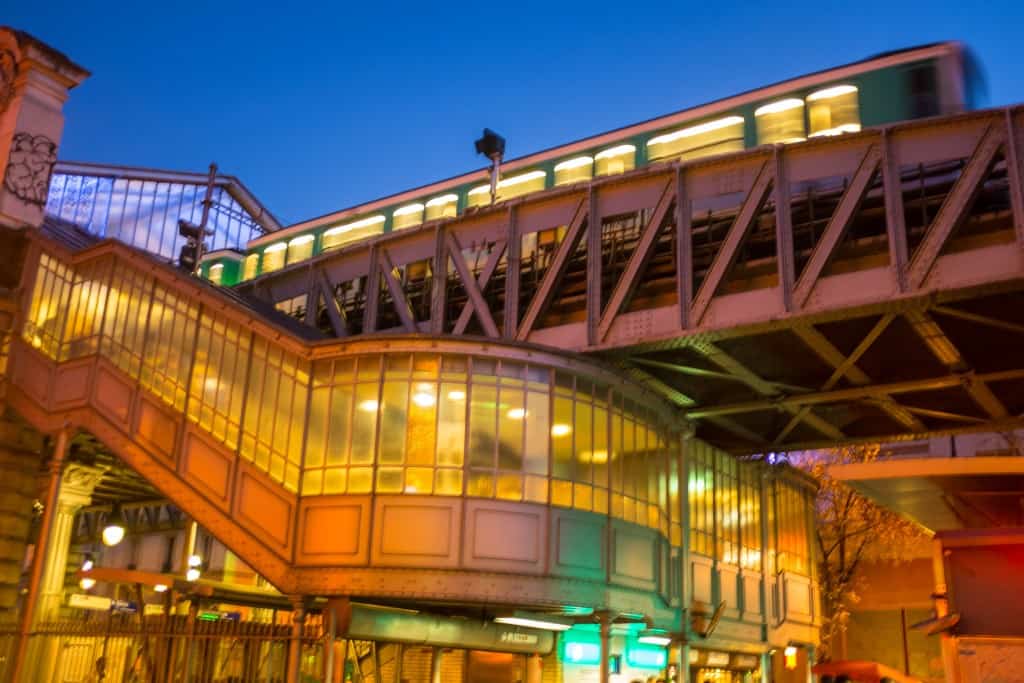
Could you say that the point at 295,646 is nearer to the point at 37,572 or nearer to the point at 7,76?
the point at 37,572

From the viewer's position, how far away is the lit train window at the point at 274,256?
40.2 m

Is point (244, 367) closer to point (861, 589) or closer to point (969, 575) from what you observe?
point (969, 575)

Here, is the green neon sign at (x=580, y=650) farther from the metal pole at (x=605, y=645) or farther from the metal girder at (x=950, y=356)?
the metal girder at (x=950, y=356)

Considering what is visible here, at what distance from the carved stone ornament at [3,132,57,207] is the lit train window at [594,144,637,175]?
14846mm

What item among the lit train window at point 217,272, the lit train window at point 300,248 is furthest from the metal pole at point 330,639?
the lit train window at point 217,272

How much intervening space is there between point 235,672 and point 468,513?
16.7 ft

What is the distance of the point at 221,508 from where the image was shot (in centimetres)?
1805

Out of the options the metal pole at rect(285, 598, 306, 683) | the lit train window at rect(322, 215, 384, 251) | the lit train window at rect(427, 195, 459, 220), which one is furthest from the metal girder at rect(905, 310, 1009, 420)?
the lit train window at rect(322, 215, 384, 251)

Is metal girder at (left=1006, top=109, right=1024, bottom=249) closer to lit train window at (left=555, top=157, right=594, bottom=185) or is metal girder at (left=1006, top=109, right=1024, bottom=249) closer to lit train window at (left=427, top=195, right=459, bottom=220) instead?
lit train window at (left=555, top=157, right=594, bottom=185)

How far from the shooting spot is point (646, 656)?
71.1ft

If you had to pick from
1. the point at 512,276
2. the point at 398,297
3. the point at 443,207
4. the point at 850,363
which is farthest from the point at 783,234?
the point at 443,207

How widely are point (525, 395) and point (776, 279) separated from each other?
21.3ft

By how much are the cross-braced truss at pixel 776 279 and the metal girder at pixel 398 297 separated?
2.4 inches

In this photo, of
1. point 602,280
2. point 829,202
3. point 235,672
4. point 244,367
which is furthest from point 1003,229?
point 235,672
